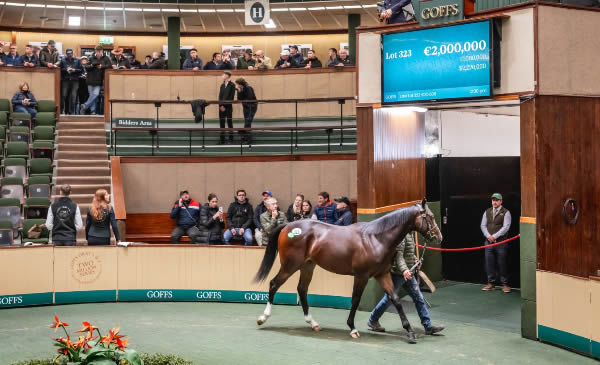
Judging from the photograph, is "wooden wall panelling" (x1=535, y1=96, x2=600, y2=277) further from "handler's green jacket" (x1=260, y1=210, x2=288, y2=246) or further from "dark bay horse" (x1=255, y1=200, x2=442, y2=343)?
"handler's green jacket" (x1=260, y1=210, x2=288, y2=246)

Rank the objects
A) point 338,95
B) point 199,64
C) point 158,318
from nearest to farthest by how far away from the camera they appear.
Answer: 1. point 158,318
2. point 338,95
3. point 199,64

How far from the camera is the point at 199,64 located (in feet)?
64.1

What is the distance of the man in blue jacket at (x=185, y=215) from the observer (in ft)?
47.7

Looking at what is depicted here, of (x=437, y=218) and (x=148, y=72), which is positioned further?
(x=148, y=72)

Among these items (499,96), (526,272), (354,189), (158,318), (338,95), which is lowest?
(158,318)

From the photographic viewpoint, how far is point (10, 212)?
14.0 metres

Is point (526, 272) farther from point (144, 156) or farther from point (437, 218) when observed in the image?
point (144, 156)

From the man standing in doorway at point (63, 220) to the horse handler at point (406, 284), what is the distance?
222 inches

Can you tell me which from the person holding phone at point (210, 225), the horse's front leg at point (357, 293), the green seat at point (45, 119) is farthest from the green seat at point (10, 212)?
the horse's front leg at point (357, 293)

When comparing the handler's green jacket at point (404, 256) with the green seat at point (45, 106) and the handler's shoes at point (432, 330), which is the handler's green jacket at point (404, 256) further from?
the green seat at point (45, 106)

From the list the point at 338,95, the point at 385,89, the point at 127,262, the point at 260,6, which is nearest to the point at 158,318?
the point at 127,262

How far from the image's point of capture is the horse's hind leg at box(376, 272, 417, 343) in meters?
9.34

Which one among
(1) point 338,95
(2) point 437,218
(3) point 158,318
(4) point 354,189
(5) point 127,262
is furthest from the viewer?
(1) point 338,95

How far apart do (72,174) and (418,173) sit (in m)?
7.96
